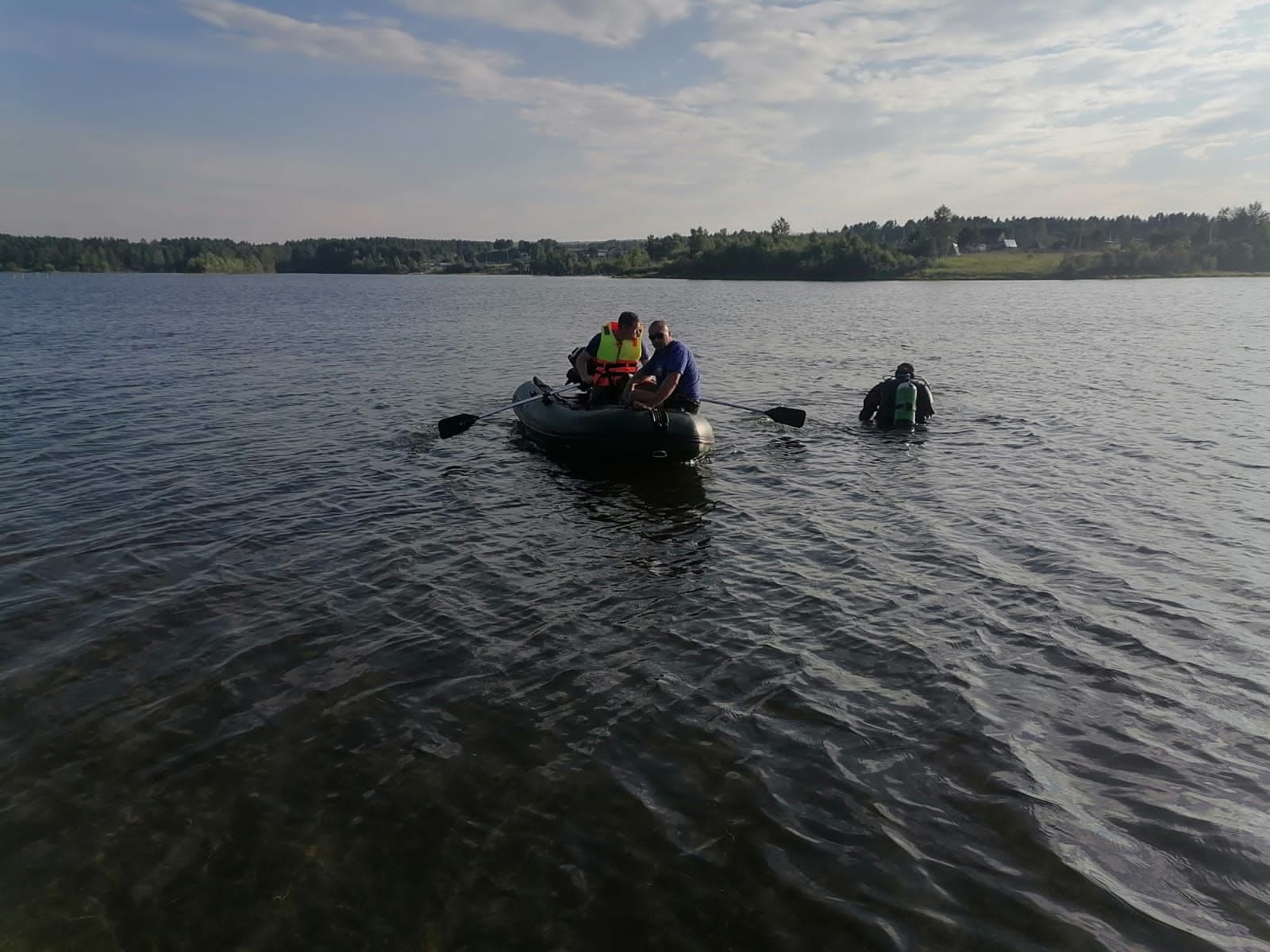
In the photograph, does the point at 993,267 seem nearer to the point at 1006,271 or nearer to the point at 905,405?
the point at 1006,271

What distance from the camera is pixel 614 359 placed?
47.3 ft

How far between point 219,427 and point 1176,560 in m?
17.0

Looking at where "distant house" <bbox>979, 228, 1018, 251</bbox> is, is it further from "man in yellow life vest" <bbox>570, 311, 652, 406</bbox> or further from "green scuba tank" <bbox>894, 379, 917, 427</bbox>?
"man in yellow life vest" <bbox>570, 311, 652, 406</bbox>

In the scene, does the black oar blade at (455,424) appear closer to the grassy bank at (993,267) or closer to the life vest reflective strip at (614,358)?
the life vest reflective strip at (614,358)

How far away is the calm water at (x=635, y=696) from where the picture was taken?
4.55 meters

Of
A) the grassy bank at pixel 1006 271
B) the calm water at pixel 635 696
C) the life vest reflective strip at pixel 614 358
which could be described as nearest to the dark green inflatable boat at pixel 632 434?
the calm water at pixel 635 696

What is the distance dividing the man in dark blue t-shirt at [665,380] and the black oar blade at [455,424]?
379 centimetres

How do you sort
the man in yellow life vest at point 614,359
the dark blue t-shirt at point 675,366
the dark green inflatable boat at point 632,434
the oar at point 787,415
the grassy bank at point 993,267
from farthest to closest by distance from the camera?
1. the grassy bank at point 993,267
2. the oar at point 787,415
3. the man in yellow life vest at point 614,359
4. the dark blue t-shirt at point 675,366
5. the dark green inflatable boat at point 632,434

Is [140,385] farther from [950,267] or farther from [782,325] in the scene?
[950,267]

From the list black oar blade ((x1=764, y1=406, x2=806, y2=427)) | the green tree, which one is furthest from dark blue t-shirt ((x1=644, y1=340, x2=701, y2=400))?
the green tree

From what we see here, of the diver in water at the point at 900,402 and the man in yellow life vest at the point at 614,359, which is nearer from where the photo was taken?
the man in yellow life vest at the point at 614,359

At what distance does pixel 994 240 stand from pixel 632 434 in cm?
17703

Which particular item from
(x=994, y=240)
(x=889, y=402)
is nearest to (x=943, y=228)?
(x=994, y=240)

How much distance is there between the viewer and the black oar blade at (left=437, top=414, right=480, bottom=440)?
1565 centimetres
